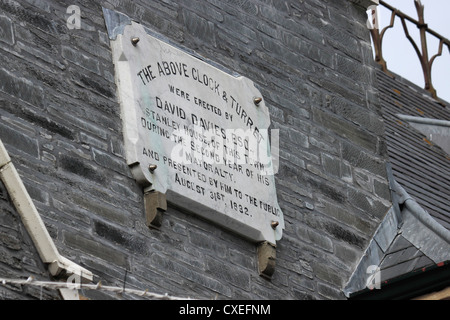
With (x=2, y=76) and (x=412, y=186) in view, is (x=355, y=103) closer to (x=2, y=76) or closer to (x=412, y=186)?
(x=412, y=186)

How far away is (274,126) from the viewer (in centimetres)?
891

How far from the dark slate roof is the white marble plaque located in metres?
1.73

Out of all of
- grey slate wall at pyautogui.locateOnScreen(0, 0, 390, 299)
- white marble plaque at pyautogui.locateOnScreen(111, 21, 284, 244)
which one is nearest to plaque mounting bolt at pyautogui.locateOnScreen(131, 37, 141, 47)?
white marble plaque at pyautogui.locateOnScreen(111, 21, 284, 244)

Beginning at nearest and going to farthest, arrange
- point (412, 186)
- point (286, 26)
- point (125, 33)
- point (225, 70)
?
point (125, 33)
point (225, 70)
point (286, 26)
point (412, 186)

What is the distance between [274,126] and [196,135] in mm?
896

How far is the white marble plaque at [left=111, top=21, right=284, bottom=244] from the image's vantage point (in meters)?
7.83

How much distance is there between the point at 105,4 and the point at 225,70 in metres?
0.99

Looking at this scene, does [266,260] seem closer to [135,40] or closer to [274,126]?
[274,126]

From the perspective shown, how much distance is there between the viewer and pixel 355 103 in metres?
9.74

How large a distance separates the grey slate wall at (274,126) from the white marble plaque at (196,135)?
0.31ft

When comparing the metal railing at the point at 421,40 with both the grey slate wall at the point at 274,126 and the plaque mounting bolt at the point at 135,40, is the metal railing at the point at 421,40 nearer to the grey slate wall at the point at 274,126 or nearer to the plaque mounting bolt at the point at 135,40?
the grey slate wall at the point at 274,126

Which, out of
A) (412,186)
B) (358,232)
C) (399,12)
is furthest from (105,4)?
(399,12)

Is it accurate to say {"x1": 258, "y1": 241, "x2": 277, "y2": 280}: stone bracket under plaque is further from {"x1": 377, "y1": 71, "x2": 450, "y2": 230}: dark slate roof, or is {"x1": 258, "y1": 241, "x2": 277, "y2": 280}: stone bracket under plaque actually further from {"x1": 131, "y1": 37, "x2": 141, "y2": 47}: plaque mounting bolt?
{"x1": 377, "y1": 71, "x2": 450, "y2": 230}: dark slate roof

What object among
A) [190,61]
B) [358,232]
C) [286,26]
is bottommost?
[358,232]
